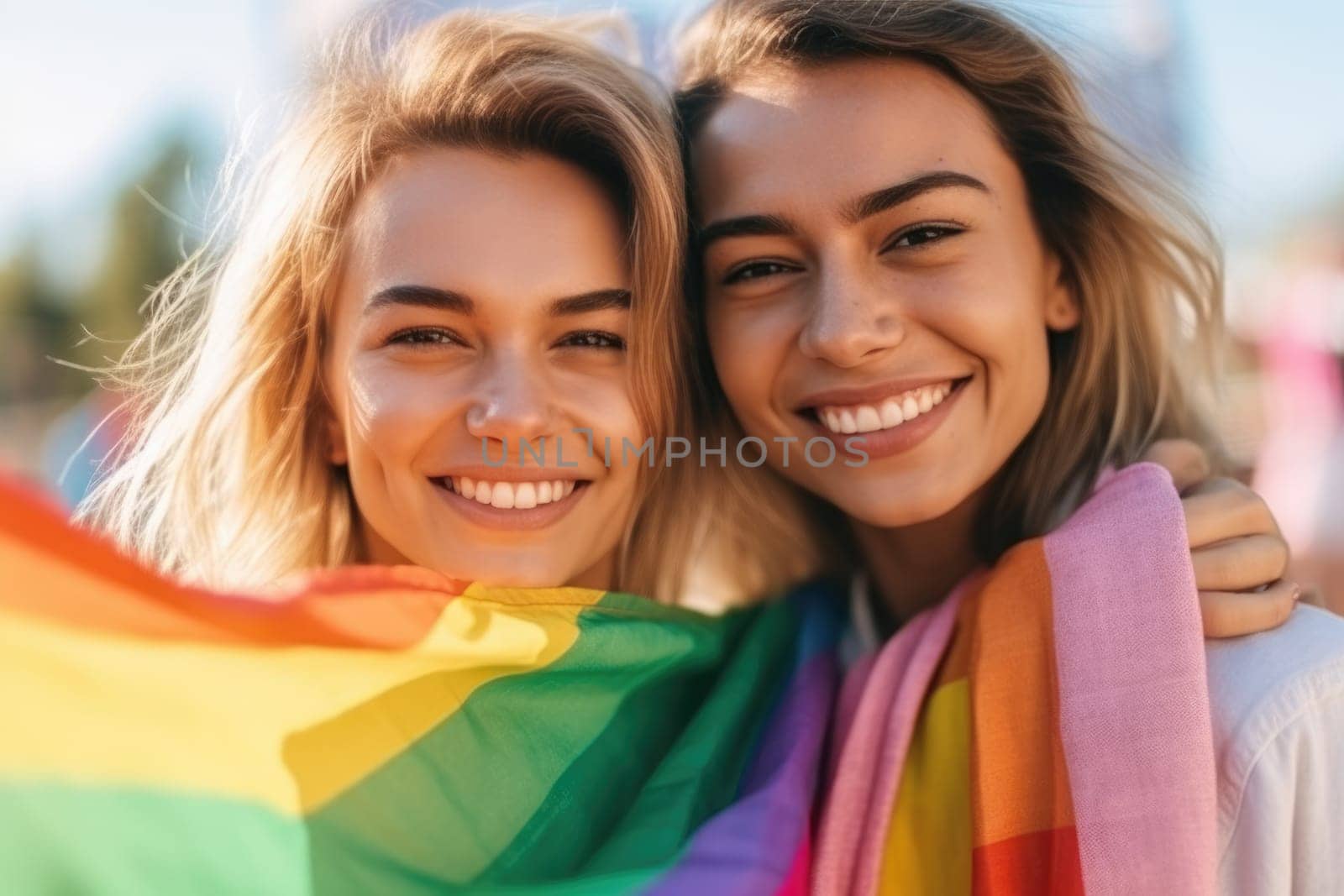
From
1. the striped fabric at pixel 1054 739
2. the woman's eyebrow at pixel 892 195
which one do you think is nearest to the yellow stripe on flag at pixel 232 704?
the striped fabric at pixel 1054 739

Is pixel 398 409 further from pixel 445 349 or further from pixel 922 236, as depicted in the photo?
pixel 922 236

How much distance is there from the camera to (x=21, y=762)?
3.62 ft

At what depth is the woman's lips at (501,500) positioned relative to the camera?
68.6 inches

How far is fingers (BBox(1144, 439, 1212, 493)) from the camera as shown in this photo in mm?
1856

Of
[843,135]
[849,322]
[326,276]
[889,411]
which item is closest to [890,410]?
[889,411]

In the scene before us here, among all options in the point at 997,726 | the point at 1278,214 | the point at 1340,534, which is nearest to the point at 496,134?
the point at 997,726

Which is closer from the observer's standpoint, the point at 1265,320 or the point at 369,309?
the point at 369,309

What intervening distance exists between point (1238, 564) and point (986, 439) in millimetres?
420

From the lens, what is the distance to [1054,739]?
1509 mm

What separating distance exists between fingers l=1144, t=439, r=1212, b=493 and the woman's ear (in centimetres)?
25

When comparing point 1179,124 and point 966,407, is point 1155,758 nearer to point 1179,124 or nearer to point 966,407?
point 966,407

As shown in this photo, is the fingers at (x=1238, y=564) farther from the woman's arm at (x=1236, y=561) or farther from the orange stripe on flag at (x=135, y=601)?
the orange stripe on flag at (x=135, y=601)

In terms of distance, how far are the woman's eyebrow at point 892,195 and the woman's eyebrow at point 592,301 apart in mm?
351

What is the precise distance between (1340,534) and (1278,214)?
91 cm
